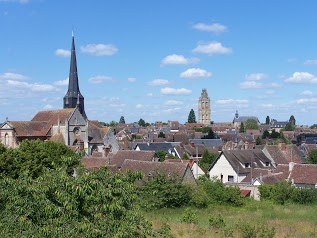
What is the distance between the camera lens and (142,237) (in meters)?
9.36

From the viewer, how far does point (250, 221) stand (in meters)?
21.1

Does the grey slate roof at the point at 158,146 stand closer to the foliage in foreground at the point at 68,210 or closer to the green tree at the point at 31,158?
the green tree at the point at 31,158

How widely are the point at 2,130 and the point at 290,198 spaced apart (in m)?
36.4

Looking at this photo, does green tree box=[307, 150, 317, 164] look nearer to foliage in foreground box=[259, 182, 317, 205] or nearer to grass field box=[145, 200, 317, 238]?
foliage in foreground box=[259, 182, 317, 205]

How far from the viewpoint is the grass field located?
1614cm

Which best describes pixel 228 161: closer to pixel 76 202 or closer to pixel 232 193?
pixel 232 193

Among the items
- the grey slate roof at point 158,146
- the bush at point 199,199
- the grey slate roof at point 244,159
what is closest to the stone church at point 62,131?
the grey slate roof at point 158,146

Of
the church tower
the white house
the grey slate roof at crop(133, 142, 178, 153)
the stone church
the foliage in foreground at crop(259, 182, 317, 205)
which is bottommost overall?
the foliage in foreground at crop(259, 182, 317, 205)

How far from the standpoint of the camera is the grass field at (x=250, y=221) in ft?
53.0

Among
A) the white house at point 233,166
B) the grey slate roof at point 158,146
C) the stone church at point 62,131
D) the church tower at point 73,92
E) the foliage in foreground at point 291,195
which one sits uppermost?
the church tower at point 73,92

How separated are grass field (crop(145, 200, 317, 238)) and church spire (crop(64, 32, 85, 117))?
40.5 m

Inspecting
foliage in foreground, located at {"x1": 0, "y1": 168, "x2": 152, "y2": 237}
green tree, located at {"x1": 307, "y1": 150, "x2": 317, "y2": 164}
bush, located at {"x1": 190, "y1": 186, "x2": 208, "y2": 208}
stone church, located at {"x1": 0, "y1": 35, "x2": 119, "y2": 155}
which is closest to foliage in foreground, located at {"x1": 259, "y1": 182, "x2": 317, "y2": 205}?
bush, located at {"x1": 190, "y1": 186, "x2": 208, "y2": 208}

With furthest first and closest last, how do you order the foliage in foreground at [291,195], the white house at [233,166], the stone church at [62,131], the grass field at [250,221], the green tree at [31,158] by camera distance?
the stone church at [62,131] → the white house at [233,166] → the foliage in foreground at [291,195] → the green tree at [31,158] → the grass field at [250,221]

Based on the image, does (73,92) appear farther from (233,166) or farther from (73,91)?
(233,166)
